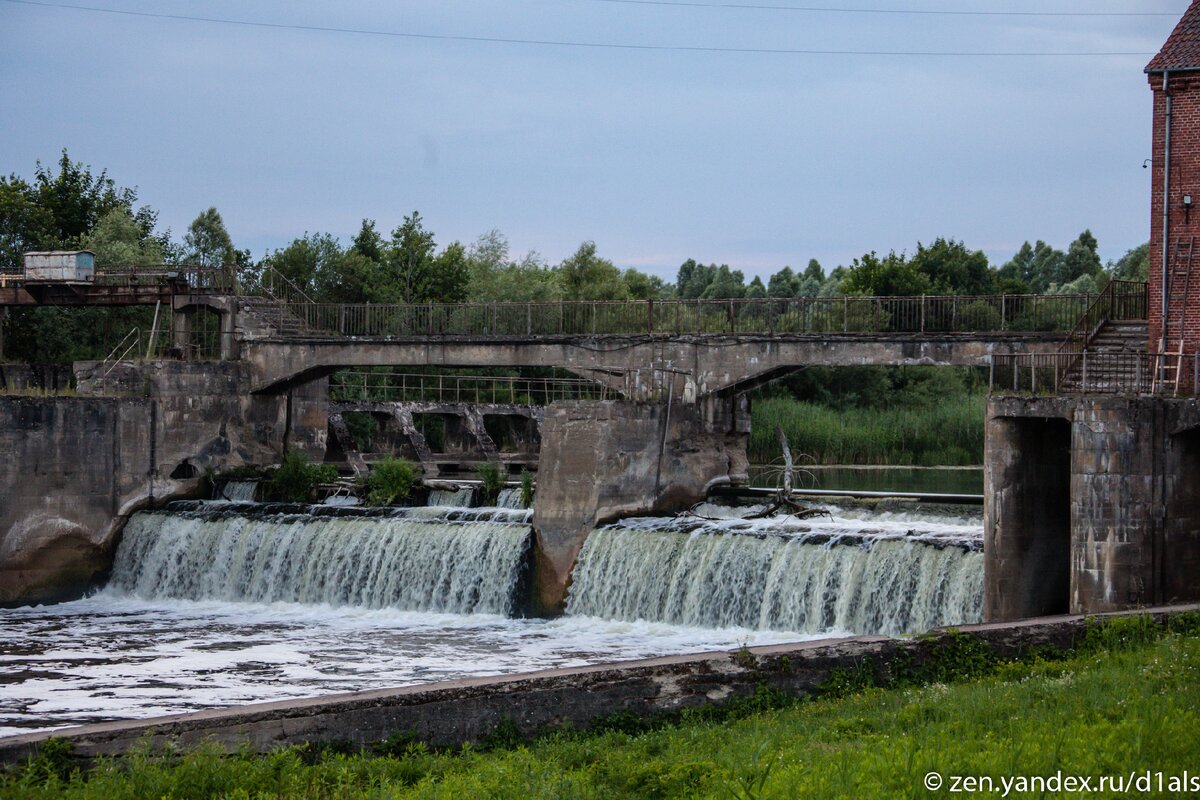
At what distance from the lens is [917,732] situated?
1328 cm

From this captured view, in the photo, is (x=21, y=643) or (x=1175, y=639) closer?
(x=1175, y=639)

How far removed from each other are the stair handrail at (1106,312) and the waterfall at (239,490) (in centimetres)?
2176

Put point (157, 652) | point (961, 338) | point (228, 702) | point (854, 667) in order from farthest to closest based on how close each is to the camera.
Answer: point (961, 338) → point (157, 652) → point (228, 702) → point (854, 667)

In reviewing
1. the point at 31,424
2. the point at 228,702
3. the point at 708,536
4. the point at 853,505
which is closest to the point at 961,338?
the point at 853,505

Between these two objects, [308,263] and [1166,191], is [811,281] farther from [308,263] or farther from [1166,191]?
[1166,191]

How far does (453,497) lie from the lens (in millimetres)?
38031

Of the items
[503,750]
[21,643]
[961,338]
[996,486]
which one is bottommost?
[21,643]

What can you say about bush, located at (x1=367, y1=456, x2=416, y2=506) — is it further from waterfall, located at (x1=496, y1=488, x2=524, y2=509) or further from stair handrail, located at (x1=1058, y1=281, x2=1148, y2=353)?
stair handrail, located at (x1=1058, y1=281, x2=1148, y2=353)

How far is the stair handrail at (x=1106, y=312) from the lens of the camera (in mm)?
28633

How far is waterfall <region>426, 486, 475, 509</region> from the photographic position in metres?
37.8

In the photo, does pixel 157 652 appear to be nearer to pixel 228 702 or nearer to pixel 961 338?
pixel 228 702

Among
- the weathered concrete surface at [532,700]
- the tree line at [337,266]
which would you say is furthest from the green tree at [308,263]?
the weathered concrete surface at [532,700]

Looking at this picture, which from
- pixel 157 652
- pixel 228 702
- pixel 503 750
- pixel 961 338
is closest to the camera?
pixel 503 750

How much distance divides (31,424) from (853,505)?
797 inches
